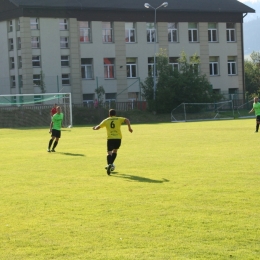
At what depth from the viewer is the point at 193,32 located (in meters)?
72.2

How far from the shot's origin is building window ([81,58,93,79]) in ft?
220

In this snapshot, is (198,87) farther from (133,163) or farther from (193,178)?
(193,178)

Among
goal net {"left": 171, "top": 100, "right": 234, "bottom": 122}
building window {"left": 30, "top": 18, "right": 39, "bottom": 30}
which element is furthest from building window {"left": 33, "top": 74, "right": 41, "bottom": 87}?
goal net {"left": 171, "top": 100, "right": 234, "bottom": 122}

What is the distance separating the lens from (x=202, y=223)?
10.9 m

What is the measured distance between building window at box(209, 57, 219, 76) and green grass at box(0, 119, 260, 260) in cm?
5173

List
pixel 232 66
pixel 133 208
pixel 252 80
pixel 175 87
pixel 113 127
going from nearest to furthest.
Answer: pixel 133 208 < pixel 113 127 < pixel 175 87 < pixel 232 66 < pixel 252 80

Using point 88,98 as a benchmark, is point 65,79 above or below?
above

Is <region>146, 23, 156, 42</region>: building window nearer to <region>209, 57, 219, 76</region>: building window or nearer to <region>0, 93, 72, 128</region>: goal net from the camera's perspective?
<region>209, 57, 219, 76</region>: building window

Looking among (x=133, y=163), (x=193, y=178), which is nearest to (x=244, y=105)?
(x=133, y=163)

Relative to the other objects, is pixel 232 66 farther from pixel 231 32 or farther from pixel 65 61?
pixel 65 61

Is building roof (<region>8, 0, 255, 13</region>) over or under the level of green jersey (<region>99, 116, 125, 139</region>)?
over

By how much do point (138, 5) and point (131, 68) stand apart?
6.42 meters

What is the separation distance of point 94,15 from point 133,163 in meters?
46.4

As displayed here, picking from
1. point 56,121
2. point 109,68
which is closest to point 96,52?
point 109,68
